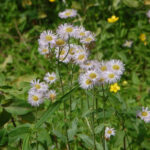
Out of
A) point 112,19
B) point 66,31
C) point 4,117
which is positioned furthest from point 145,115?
point 112,19

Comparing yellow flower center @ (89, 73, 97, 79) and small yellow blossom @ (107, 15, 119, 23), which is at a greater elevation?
small yellow blossom @ (107, 15, 119, 23)

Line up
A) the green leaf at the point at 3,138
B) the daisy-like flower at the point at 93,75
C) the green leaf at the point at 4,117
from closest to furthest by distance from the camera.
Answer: the green leaf at the point at 3,138 < the green leaf at the point at 4,117 < the daisy-like flower at the point at 93,75

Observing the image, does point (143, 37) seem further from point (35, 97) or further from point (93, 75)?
point (93, 75)

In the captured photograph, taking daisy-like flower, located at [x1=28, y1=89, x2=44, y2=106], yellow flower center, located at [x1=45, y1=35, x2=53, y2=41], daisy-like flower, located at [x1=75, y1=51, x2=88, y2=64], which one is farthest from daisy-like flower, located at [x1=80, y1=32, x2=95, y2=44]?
daisy-like flower, located at [x1=28, y1=89, x2=44, y2=106]

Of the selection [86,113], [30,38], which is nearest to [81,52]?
[86,113]

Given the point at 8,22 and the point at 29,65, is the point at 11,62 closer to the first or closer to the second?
the point at 29,65

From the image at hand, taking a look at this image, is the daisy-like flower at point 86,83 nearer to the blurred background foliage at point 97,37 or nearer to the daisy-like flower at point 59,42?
the daisy-like flower at point 59,42

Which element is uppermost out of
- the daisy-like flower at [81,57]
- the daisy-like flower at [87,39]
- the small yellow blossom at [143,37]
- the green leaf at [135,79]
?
the small yellow blossom at [143,37]

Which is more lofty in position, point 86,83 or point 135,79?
point 135,79

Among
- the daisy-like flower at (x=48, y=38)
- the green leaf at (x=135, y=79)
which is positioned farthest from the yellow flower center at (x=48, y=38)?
the green leaf at (x=135, y=79)

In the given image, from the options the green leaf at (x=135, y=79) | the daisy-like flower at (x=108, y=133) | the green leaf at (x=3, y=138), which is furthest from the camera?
the green leaf at (x=135, y=79)

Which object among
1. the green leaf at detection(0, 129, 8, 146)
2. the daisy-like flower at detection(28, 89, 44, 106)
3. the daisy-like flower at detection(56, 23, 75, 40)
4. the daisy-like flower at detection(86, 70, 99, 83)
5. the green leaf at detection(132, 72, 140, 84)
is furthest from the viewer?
the green leaf at detection(132, 72, 140, 84)

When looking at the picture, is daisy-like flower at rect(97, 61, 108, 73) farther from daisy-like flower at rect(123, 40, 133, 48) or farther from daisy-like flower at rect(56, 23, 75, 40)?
daisy-like flower at rect(123, 40, 133, 48)
